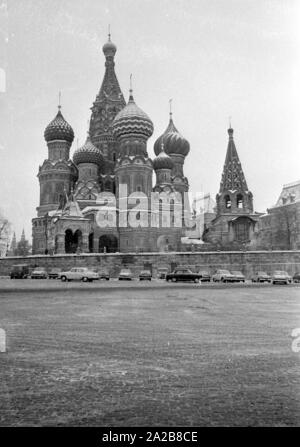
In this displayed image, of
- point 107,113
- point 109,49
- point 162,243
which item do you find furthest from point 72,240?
point 109,49

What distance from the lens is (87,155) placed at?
59.9 m

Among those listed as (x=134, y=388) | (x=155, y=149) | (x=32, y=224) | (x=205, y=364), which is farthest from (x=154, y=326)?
(x=155, y=149)

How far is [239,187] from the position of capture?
6344 cm

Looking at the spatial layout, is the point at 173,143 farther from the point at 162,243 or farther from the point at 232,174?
the point at 162,243

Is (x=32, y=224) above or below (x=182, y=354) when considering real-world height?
above

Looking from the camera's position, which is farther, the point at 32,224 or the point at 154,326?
the point at 32,224

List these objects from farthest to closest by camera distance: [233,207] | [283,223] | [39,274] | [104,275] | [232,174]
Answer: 1. [232,174]
2. [233,207]
3. [283,223]
4. [39,274]
5. [104,275]

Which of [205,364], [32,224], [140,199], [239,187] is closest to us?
[205,364]

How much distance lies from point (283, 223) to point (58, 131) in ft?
106

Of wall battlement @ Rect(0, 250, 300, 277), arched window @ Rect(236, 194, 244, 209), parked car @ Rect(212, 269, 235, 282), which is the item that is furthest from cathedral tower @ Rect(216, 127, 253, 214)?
parked car @ Rect(212, 269, 235, 282)

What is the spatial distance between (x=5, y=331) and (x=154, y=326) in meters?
3.11

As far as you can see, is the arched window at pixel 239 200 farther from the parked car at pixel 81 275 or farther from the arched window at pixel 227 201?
the parked car at pixel 81 275

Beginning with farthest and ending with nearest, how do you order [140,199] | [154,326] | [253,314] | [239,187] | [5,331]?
[239,187], [140,199], [253,314], [154,326], [5,331]
